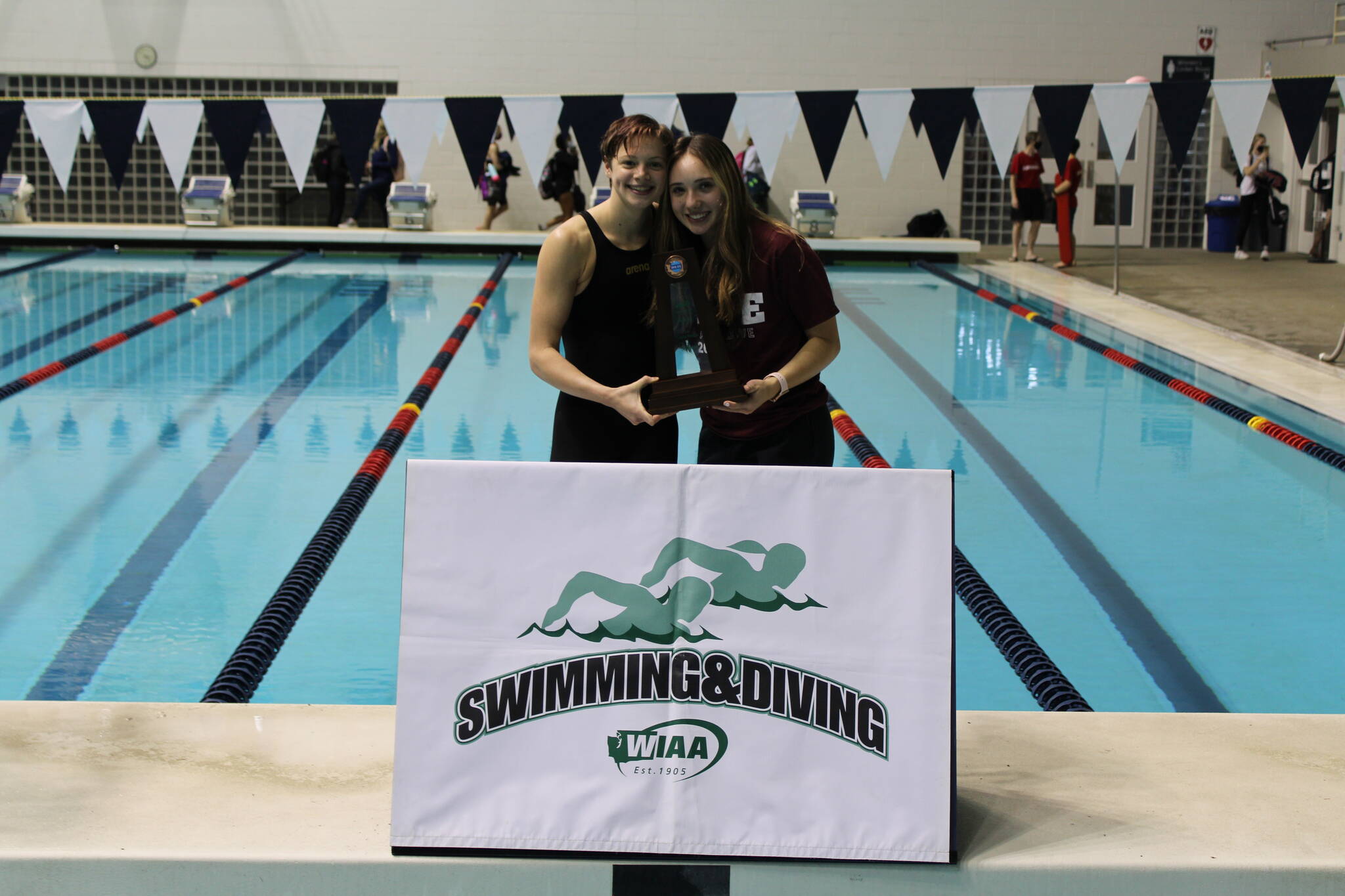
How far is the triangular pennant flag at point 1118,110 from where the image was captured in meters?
10.1

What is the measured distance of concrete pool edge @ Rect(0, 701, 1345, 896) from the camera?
192 centimetres

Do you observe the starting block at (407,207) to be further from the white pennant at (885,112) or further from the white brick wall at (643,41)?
the white pennant at (885,112)

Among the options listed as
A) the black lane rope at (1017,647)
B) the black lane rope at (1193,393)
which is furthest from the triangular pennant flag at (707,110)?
the black lane rope at (1017,647)

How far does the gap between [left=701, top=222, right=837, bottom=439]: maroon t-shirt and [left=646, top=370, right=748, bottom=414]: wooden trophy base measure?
0.15 m

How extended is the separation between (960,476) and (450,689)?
4353mm

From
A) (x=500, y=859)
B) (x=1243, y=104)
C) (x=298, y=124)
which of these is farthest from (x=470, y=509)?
(x=298, y=124)

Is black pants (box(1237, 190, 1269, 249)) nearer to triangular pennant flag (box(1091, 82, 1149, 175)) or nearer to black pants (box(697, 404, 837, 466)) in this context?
triangular pennant flag (box(1091, 82, 1149, 175))

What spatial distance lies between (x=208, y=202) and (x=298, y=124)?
560 cm

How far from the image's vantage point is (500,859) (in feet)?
6.46

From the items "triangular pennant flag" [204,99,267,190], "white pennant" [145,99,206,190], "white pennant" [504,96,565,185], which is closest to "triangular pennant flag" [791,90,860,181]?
"white pennant" [504,96,565,185]

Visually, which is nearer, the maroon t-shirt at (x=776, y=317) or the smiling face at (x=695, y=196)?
the smiling face at (x=695, y=196)

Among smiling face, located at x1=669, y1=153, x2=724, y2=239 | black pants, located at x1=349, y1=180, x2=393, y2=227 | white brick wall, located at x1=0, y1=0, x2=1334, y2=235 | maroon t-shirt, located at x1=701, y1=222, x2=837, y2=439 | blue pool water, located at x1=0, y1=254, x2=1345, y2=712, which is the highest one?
white brick wall, located at x1=0, y1=0, x2=1334, y2=235

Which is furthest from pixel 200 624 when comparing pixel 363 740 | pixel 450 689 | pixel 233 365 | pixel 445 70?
pixel 445 70

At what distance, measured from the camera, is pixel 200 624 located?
4148mm
